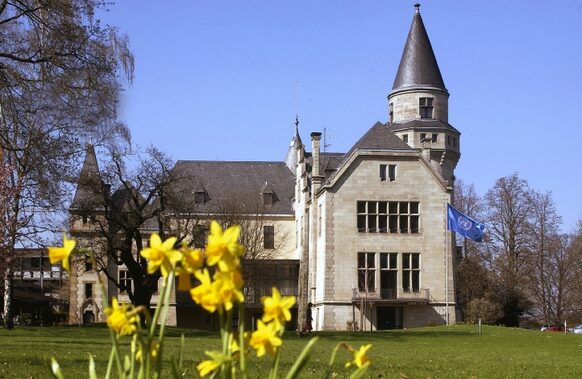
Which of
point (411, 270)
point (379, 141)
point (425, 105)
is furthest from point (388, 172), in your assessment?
point (425, 105)

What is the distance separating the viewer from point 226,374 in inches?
124

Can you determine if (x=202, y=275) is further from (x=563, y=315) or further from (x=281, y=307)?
(x=563, y=315)

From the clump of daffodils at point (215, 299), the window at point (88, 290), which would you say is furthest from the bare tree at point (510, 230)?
the clump of daffodils at point (215, 299)

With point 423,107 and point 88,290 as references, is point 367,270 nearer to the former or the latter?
point 423,107

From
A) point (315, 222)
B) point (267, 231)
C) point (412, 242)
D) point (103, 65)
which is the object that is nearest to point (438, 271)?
point (412, 242)

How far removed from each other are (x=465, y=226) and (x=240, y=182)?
92.2 ft

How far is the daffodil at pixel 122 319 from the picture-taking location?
122 inches

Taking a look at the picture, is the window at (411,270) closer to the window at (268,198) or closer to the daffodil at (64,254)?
the window at (268,198)

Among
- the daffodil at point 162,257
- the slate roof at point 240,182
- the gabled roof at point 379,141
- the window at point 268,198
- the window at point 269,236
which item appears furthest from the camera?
the window at point 268,198

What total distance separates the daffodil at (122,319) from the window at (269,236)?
217ft

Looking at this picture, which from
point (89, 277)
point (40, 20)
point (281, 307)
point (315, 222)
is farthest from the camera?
point (89, 277)

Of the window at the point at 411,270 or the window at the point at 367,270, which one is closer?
the window at the point at 367,270

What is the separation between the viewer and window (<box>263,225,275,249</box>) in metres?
69.3

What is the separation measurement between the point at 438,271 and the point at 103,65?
37.4 metres
